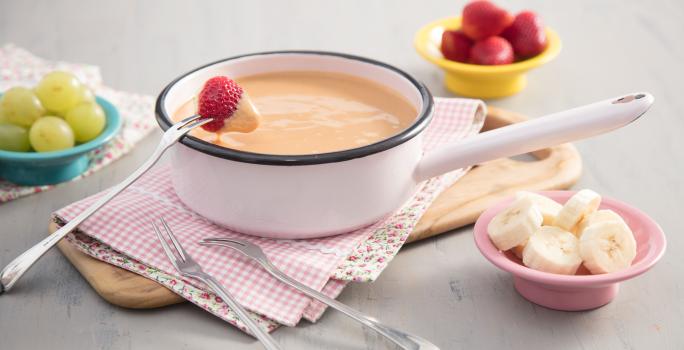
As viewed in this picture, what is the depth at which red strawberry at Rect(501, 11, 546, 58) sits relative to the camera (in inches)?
100

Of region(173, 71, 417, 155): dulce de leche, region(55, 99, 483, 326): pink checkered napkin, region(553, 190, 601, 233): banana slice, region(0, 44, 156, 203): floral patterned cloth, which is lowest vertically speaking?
region(0, 44, 156, 203): floral patterned cloth

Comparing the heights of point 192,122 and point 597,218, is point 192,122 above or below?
above

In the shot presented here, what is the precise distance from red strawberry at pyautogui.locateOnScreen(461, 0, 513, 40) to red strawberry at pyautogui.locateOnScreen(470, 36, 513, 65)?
0.03 m

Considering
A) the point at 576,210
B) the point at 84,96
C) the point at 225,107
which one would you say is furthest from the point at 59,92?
the point at 576,210

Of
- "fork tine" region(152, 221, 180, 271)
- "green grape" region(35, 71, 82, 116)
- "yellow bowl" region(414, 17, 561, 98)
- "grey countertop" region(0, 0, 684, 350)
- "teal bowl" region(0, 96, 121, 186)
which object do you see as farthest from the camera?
"yellow bowl" region(414, 17, 561, 98)

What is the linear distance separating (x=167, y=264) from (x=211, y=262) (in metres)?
0.08

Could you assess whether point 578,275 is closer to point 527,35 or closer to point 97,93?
point 527,35

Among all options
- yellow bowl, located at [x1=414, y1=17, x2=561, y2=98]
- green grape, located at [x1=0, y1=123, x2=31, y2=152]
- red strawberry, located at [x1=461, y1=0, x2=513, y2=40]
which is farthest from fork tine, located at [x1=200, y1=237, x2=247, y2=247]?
red strawberry, located at [x1=461, y1=0, x2=513, y2=40]

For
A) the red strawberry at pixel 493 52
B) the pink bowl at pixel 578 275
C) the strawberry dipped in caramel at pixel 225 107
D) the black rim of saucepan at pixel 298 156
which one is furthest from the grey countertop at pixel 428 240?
the strawberry dipped in caramel at pixel 225 107

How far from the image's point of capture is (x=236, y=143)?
1772 millimetres

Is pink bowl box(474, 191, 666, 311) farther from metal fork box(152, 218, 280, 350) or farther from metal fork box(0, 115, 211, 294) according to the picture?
metal fork box(0, 115, 211, 294)

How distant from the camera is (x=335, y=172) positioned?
1.61 m

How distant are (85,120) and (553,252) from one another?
1.16 metres

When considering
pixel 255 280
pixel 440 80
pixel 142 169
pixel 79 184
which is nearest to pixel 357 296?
pixel 255 280
